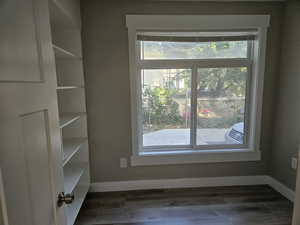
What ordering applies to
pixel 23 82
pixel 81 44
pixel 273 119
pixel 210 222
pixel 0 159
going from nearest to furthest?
pixel 0 159 < pixel 23 82 < pixel 210 222 < pixel 81 44 < pixel 273 119

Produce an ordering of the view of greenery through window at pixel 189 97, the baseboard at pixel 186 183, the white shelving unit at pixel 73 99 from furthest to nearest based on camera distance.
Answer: the baseboard at pixel 186 183
the view of greenery through window at pixel 189 97
the white shelving unit at pixel 73 99

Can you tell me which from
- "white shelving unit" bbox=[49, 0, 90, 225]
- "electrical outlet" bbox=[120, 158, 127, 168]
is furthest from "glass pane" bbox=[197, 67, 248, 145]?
"white shelving unit" bbox=[49, 0, 90, 225]

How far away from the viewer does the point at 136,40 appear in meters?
2.23

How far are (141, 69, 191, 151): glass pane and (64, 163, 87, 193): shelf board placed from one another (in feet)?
2.73

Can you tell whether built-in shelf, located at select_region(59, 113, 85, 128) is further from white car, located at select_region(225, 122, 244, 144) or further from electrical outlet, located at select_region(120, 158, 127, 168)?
white car, located at select_region(225, 122, 244, 144)

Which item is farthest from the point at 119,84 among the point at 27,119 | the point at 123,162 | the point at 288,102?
the point at 288,102

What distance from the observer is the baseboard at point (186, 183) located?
248cm

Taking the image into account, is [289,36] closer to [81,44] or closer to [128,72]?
[128,72]

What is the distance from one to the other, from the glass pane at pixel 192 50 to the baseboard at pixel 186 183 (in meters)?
1.60

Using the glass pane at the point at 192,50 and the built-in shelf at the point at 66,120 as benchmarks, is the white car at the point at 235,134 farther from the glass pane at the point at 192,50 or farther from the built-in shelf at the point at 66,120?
the built-in shelf at the point at 66,120

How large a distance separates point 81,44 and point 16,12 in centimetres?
157

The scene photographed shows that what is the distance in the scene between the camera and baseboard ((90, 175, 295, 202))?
248 cm

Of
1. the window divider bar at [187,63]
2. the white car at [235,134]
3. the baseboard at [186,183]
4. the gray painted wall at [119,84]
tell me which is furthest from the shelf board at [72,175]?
the white car at [235,134]

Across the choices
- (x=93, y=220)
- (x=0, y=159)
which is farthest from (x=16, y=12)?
(x=93, y=220)
